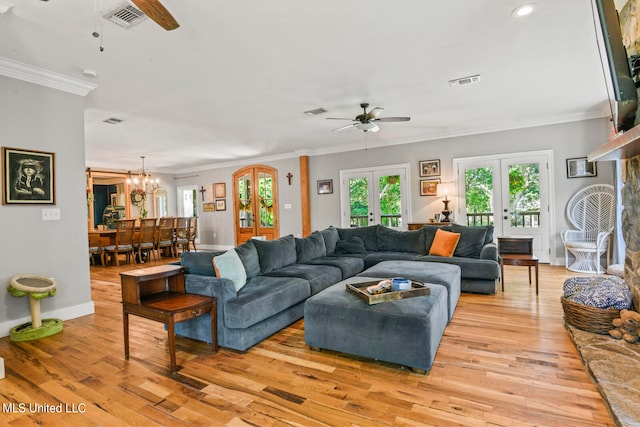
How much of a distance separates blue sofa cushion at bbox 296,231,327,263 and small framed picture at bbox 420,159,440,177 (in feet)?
10.4

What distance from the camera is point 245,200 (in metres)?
9.20

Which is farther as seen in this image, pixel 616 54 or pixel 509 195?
pixel 509 195

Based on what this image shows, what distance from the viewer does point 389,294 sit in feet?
7.74

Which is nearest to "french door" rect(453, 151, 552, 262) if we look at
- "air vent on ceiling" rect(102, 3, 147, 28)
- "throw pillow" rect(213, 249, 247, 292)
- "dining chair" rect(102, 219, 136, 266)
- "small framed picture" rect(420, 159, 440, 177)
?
"small framed picture" rect(420, 159, 440, 177)

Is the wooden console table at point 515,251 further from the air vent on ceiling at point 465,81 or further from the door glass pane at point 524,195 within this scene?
the air vent on ceiling at point 465,81

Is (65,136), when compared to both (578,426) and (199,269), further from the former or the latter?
(578,426)

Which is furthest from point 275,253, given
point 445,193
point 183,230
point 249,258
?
point 183,230

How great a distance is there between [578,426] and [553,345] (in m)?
1.04

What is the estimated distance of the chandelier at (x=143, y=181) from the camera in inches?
338

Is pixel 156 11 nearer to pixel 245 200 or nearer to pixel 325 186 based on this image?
pixel 325 186

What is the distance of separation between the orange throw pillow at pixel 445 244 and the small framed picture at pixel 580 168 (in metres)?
A: 2.74

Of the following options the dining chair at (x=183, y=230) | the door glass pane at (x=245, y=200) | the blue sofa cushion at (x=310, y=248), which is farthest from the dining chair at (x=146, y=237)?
the blue sofa cushion at (x=310, y=248)

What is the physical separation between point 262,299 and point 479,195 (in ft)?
16.9

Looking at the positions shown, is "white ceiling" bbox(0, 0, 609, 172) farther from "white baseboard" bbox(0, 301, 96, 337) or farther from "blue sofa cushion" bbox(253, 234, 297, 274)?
"white baseboard" bbox(0, 301, 96, 337)
